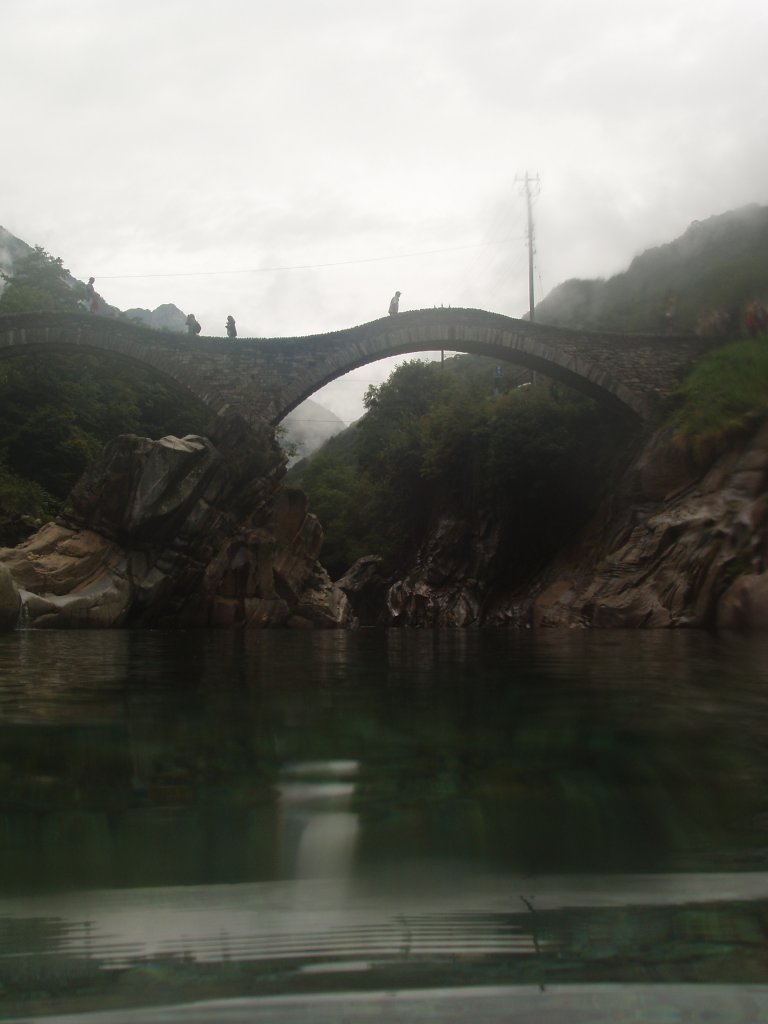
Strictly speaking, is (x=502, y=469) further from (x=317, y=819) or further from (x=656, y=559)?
(x=317, y=819)

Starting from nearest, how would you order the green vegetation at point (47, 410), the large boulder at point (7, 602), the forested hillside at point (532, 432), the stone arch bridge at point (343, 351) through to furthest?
the large boulder at point (7, 602) < the forested hillside at point (532, 432) < the stone arch bridge at point (343, 351) < the green vegetation at point (47, 410)

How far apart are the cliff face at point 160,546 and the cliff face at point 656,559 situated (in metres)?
7.64

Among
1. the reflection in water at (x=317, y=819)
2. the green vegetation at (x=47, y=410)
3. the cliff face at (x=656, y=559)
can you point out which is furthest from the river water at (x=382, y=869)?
the green vegetation at (x=47, y=410)

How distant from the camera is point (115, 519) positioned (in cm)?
1812

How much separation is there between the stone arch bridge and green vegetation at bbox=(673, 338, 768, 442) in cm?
174

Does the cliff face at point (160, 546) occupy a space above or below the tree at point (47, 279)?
below

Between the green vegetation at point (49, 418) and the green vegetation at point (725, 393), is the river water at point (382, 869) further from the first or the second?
the green vegetation at point (49, 418)

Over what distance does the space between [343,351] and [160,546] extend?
801 cm

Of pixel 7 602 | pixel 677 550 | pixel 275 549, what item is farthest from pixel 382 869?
pixel 275 549

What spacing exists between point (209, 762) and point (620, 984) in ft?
4.37

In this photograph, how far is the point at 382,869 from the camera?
123cm

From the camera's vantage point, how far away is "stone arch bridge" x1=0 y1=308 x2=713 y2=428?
22.4 meters

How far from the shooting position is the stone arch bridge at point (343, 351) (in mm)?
22422

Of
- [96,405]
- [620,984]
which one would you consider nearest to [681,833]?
[620,984]
